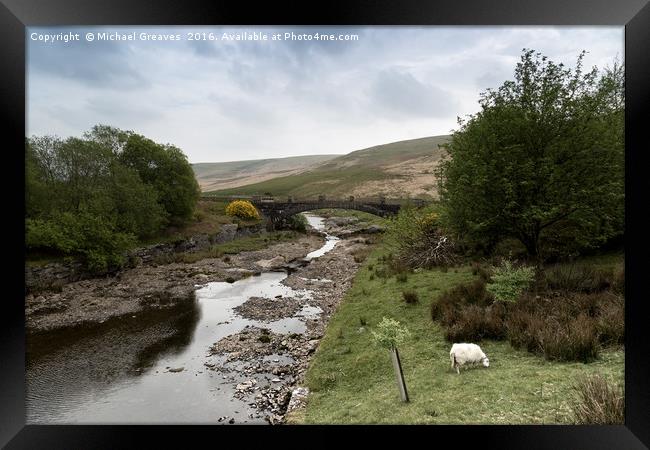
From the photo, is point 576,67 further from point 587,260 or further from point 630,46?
point 587,260

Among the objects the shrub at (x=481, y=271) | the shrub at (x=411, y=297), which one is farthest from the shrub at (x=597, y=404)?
the shrub at (x=481, y=271)

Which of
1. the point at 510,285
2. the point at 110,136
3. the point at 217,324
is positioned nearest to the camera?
the point at 510,285

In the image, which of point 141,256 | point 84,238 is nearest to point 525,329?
point 84,238

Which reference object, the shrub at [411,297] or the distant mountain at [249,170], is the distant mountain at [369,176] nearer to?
the distant mountain at [249,170]

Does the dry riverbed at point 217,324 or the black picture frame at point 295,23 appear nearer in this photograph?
the black picture frame at point 295,23

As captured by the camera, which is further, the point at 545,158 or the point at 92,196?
the point at 92,196

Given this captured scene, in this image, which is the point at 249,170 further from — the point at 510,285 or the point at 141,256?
the point at 510,285

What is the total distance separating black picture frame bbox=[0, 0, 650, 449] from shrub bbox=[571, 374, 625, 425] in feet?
1.10

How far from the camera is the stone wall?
17.4m

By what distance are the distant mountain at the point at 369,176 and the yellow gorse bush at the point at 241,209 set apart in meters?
18.9

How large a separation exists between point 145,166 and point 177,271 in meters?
11.0

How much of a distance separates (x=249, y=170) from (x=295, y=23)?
109 metres

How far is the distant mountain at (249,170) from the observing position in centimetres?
9219

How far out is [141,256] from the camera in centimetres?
2489
